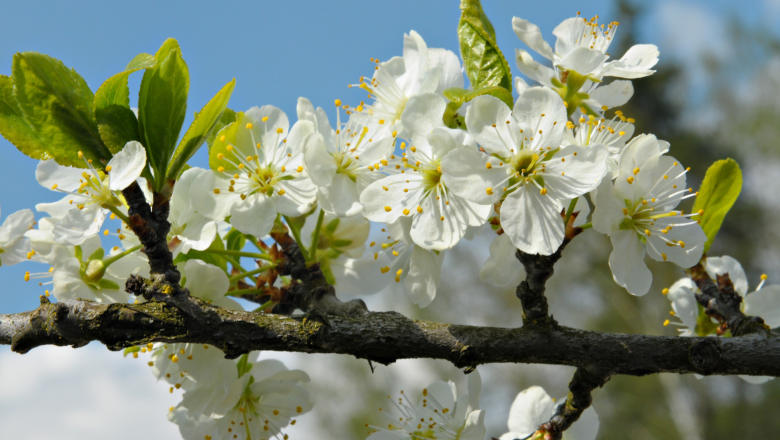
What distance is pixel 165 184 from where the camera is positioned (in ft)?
3.13

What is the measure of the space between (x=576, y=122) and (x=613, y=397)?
967cm

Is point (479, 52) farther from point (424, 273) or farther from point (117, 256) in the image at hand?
A: point (117, 256)

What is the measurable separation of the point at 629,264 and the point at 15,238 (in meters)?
1.23

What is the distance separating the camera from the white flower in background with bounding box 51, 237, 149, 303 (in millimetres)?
1030

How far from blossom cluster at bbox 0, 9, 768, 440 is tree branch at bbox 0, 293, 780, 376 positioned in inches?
5.0

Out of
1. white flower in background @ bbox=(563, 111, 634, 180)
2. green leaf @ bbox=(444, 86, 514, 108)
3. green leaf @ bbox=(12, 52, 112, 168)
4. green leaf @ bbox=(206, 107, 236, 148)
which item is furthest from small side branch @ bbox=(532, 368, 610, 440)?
green leaf @ bbox=(12, 52, 112, 168)

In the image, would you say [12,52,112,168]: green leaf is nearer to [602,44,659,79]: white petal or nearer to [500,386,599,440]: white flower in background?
[602,44,659,79]: white petal

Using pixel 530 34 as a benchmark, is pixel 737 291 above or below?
below

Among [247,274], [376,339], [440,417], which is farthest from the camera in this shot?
[440,417]

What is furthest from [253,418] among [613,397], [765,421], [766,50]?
[766,50]

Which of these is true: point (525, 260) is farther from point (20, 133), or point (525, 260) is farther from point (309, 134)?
point (20, 133)

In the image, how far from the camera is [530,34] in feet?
3.38

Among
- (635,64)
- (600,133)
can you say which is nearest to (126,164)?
(600,133)

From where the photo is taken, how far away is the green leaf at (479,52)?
93 centimetres
